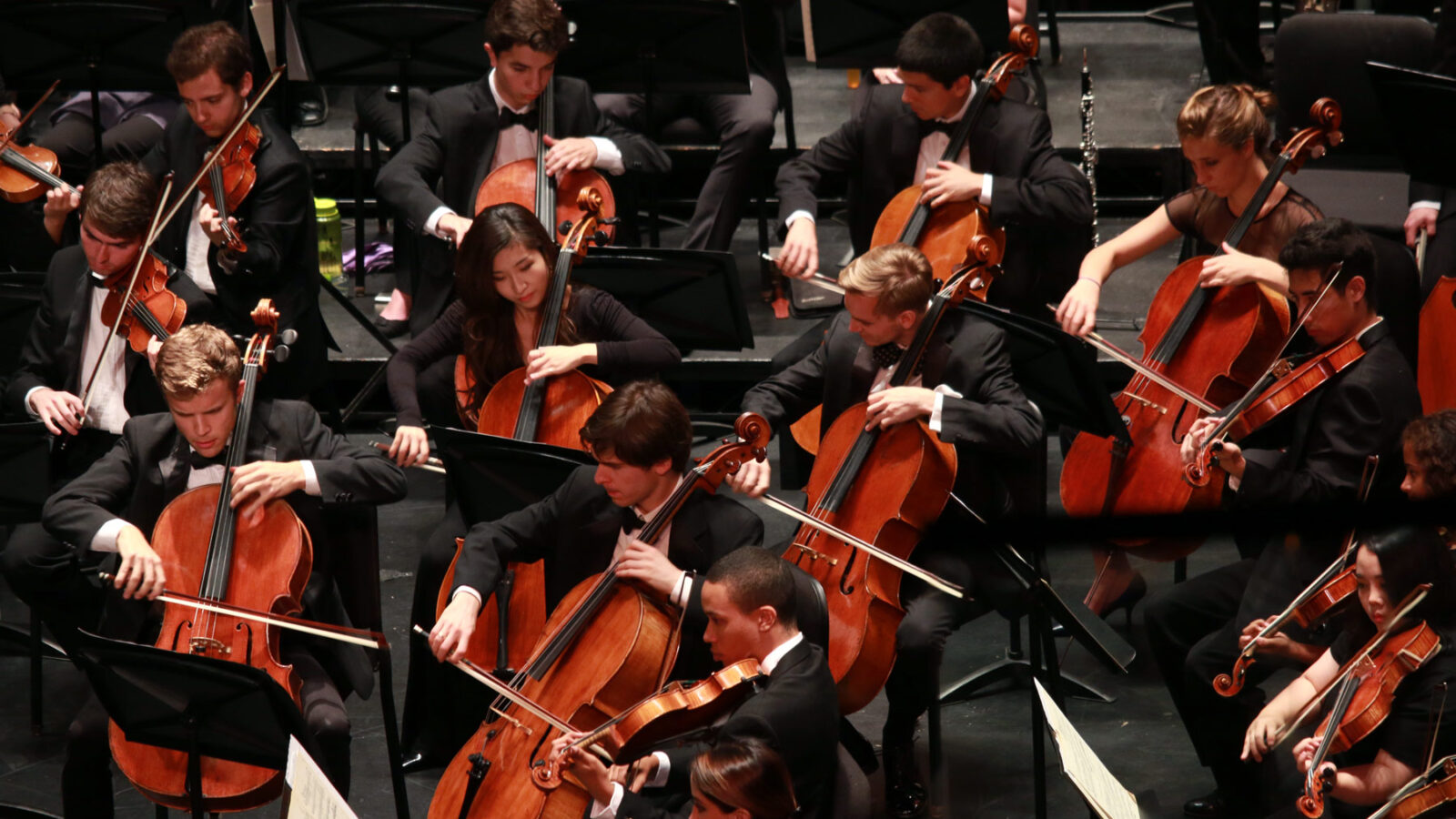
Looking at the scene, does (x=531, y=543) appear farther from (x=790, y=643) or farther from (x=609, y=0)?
(x=609, y=0)

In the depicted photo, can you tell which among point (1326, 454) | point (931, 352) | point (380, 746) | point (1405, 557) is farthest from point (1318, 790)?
point (380, 746)

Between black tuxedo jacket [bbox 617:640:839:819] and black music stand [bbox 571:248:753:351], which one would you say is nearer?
black tuxedo jacket [bbox 617:640:839:819]

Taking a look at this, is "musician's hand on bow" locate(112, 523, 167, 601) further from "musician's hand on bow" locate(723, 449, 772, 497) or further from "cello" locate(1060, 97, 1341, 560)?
"cello" locate(1060, 97, 1341, 560)

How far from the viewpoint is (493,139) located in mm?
4344

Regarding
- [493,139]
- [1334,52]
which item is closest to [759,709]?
[493,139]

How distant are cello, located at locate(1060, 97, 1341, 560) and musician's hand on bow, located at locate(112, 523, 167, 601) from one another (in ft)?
6.05

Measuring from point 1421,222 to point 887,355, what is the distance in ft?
5.06

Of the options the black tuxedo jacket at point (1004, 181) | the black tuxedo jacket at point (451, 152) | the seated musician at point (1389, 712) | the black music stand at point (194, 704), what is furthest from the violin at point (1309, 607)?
the black tuxedo jacket at point (451, 152)

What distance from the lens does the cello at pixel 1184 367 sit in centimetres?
338

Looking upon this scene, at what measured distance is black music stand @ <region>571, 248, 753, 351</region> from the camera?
12.3 ft

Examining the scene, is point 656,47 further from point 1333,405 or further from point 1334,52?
point 1333,405

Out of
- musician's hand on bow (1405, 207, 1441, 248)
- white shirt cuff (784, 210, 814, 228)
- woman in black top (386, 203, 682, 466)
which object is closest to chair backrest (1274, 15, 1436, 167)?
musician's hand on bow (1405, 207, 1441, 248)

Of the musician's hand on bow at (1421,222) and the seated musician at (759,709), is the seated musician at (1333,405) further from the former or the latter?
the musician's hand on bow at (1421,222)

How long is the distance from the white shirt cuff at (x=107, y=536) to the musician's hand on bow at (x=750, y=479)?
46.2 inches
